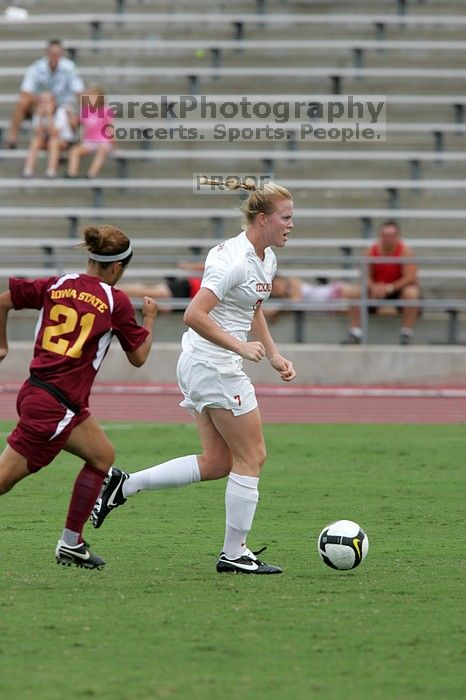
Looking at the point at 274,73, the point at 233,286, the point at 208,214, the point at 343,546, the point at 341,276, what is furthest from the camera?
the point at 274,73

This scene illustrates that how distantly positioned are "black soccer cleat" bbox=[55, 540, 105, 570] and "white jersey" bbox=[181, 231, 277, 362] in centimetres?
112

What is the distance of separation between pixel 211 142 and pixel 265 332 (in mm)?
14909

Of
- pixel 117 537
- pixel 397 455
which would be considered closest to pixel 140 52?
pixel 397 455

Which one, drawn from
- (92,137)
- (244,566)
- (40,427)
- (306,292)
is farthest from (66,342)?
(92,137)

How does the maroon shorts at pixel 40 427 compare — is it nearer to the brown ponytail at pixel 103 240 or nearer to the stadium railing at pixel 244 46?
the brown ponytail at pixel 103 240

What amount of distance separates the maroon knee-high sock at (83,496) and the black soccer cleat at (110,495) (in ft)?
1.02

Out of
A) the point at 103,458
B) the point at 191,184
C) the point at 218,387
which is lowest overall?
the point at 103,458

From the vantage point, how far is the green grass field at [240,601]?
4.48m

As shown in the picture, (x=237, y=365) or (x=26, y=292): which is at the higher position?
(x=26, y=292)

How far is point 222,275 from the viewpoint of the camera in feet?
20.4

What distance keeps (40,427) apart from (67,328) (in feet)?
1.57

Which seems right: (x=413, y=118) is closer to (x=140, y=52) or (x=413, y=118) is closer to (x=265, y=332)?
(x=140, y=52)

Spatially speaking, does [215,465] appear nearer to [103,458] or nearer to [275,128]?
[103,458]

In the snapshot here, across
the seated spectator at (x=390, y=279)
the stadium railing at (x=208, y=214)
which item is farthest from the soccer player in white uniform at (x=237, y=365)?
the stadium railing at (x=208, y=214)
